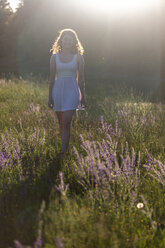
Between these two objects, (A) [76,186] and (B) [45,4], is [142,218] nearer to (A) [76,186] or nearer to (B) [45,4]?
(A) [76,186]

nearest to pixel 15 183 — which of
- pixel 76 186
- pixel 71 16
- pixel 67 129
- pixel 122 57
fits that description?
pixel 76 186

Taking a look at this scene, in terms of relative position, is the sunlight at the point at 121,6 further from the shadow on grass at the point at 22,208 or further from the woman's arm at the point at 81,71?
the shadow on grass at the point at 22,208

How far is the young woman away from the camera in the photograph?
14.4 feet

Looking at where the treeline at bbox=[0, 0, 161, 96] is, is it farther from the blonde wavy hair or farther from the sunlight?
the blonde wavy hair

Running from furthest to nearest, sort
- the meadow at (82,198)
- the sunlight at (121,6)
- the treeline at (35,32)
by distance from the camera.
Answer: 1. the treeline at (35,32)
2. the sunlight at (121,6)
3. the meadow at (82,198)

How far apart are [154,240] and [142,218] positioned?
33 centimetres

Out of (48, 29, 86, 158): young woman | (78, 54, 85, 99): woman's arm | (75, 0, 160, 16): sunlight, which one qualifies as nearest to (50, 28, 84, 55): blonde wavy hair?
(48, 29, 86, 158): young woman

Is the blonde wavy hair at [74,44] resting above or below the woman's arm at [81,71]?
above

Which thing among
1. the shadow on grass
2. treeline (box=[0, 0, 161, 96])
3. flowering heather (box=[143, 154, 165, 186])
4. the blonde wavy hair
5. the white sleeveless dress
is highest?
treeline (box=[0, 0, 161, 96])

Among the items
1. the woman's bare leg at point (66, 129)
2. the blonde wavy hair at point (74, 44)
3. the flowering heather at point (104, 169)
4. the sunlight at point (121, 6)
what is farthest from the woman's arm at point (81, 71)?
the sunlight at point (121, 6)

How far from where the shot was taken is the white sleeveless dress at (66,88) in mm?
4395

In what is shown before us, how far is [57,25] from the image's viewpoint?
1243 inches

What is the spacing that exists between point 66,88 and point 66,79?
15 cm

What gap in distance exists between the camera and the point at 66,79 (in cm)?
445
